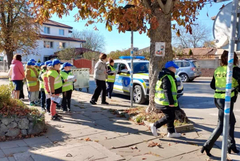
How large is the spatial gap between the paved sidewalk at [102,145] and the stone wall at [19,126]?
0.79 ft

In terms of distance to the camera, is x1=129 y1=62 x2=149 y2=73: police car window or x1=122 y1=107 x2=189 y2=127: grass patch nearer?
x1=122 y1=107 x2=189 y2=127: grass patch

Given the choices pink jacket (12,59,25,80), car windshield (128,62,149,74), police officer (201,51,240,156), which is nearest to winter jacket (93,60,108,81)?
car windshield (128,62,149,74)

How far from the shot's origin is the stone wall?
5066 millimetres

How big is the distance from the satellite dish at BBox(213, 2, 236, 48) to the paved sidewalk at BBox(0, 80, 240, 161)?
207cm

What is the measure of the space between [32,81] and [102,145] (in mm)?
4782

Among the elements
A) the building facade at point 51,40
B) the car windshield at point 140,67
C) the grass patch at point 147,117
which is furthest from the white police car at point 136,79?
the building facade at point 51,40

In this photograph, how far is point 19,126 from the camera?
5195 millimetres

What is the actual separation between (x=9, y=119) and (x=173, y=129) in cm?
351

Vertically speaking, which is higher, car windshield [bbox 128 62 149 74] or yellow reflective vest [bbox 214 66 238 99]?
car windshield [bbox 128 62 149 74]

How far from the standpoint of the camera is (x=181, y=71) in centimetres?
1878

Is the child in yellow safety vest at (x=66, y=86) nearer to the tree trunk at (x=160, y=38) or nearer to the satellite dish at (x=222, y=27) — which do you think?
the tree trunk at (x=160, y=38)

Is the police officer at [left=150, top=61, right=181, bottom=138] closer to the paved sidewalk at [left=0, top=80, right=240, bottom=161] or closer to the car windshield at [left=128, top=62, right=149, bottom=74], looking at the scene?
the paved sidewalk at [left=0, top=80, right=240, bottom=161]

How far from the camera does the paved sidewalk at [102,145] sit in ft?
13.9

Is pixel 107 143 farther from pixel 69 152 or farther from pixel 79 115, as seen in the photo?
pixel 79 115
